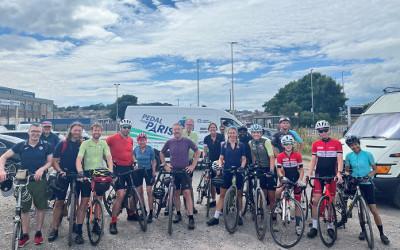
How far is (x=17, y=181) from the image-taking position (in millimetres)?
4875

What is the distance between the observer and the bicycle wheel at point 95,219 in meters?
5.33

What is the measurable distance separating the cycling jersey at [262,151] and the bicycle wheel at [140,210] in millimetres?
2346

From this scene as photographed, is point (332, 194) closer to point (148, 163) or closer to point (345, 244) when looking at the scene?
point (345, 244)

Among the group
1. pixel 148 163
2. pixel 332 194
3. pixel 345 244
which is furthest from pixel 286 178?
pixel 148 163

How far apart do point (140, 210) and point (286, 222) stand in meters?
2.56

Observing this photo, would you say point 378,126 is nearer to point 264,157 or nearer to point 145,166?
point 264,157

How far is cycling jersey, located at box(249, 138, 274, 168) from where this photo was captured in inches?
249

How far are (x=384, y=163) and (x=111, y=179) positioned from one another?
18.4 ft

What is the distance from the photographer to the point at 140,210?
5918 mm

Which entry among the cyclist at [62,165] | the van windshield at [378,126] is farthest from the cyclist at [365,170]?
the cyclist at [62,165]

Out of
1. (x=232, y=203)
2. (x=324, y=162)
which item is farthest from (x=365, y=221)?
(x=232, y=203)

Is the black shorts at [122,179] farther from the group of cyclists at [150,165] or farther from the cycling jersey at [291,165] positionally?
the cycling jersey at [291,165]

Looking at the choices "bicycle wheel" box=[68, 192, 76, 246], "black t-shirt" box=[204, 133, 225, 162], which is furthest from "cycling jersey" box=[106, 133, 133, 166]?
"black t-shirt" box=[204, 133, 225, 162]

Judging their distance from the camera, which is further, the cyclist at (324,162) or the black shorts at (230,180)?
the black shorts at (230,180)
